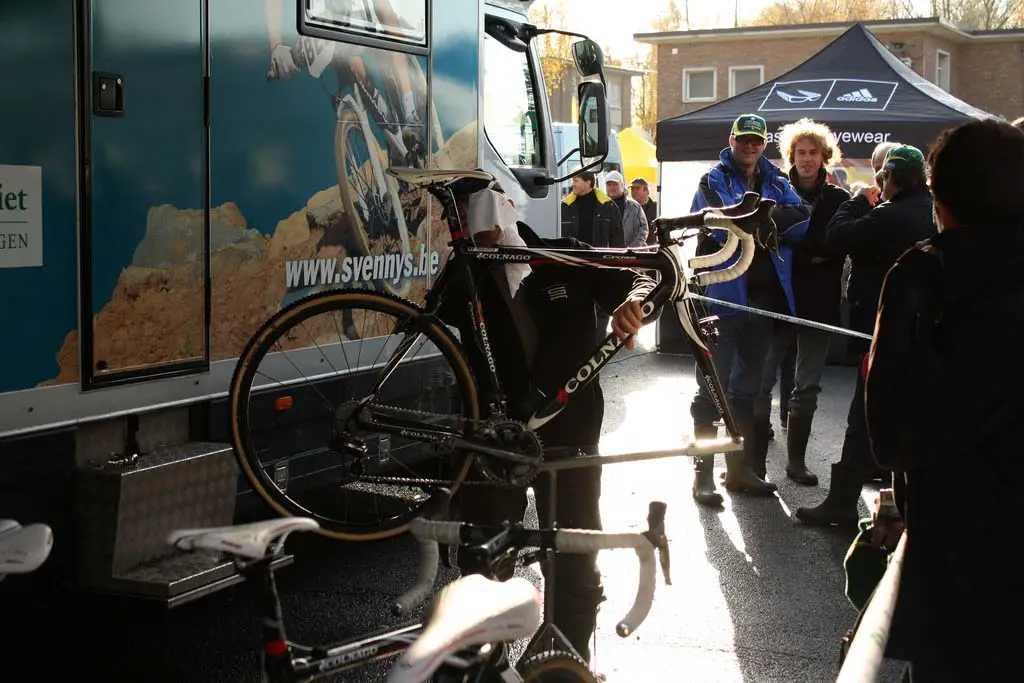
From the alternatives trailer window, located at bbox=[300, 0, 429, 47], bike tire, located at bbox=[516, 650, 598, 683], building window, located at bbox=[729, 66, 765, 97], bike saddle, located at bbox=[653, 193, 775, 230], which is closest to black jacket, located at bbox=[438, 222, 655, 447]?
bike saddle, located at bbox=[653, 193, 775, 230]

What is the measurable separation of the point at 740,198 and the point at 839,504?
1788 mm

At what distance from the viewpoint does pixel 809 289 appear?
7.27 m

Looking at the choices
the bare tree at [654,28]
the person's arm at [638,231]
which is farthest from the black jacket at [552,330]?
the bare tree at [654,28]

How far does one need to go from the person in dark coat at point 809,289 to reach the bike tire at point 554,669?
4.19m

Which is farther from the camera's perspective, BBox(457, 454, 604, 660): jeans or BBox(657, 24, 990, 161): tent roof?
BBox(657, 24, 990, 161): tent roof

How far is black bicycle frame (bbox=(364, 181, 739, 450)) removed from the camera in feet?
13.4

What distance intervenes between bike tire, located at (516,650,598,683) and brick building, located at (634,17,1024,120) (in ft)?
124

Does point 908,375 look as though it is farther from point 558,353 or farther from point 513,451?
point 513,451

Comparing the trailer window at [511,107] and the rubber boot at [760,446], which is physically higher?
the trailer window at [511,107]

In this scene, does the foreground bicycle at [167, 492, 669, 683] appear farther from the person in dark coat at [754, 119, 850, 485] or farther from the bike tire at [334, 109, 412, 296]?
the person in dark coat at [754, 119, 850, 485]

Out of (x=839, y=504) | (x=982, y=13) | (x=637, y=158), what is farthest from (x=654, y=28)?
(x=839, y=504)

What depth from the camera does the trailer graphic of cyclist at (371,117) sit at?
470 cm

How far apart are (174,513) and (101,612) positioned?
3.69ft

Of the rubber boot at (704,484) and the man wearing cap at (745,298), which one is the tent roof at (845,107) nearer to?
the man wearing cap at (745,298)
